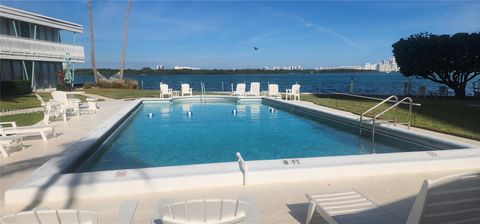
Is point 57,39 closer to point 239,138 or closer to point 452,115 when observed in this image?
point 239,138


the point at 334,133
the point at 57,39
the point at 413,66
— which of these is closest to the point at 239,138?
the point at 334,133

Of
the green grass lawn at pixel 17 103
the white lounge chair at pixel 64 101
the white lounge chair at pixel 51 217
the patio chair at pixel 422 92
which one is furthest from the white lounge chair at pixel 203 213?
the patio chair at pixel 422 92

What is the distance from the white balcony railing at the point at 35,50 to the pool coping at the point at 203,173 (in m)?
17.2

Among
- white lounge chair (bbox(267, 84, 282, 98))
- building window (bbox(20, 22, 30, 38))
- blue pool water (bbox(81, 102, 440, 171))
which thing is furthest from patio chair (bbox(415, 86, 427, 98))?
building window (bbox(20, 22, 30, 38))

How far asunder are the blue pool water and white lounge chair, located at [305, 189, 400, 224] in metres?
3.84

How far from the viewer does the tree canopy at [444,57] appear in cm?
1928

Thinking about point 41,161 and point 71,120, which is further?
point 71,120

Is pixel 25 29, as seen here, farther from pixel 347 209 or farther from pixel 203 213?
pixel 347 209

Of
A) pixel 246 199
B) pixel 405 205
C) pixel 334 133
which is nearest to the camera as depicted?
pixel 246 199

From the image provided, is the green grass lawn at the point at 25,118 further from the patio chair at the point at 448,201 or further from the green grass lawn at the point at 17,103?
the patio chair at the point at 448,201

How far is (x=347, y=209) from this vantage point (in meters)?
3.16

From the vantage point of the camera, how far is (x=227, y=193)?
4363mm

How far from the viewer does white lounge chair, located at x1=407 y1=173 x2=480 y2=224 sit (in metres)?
2.35

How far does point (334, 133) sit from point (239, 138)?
2.70m
